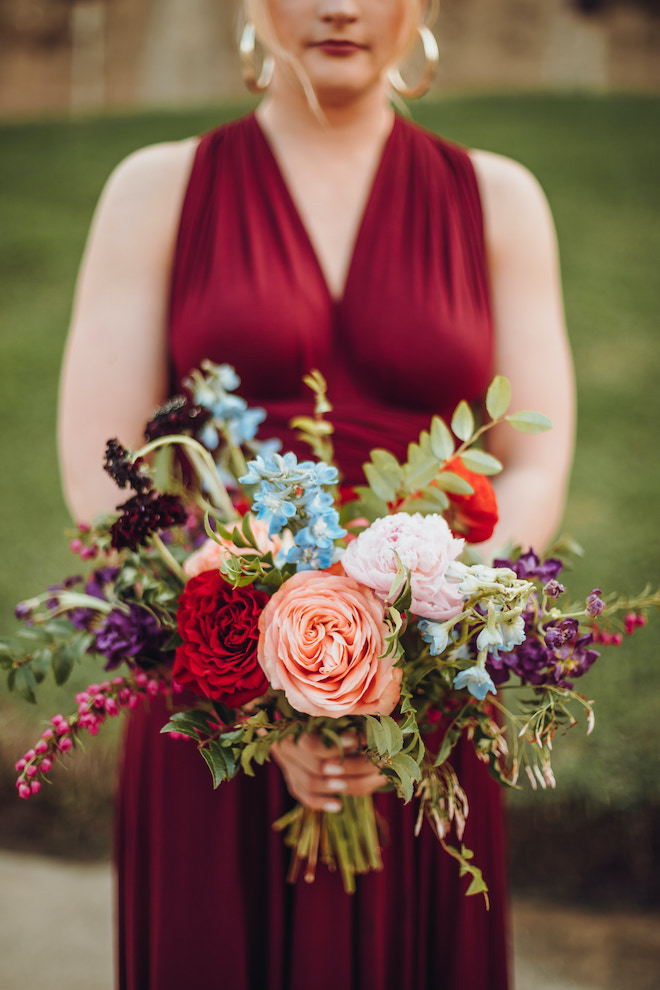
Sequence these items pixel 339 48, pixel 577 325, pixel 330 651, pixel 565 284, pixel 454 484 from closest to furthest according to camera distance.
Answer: pixel 330 651
pixel 454 484
pixel 339 48
pixel 577 325
pixel 565 284

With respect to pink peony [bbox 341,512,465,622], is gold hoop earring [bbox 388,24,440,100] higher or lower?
higher

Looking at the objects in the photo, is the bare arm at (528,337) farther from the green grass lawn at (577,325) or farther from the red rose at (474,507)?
the green grass lawn at (577,325)

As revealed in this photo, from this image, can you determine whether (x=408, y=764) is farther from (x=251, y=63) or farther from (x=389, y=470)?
(x=251, y=63)

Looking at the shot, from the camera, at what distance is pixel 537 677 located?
853mm

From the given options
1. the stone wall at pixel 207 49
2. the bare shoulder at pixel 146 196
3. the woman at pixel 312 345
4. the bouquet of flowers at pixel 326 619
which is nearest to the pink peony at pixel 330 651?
the bouquet of flowers at pixel 326 619

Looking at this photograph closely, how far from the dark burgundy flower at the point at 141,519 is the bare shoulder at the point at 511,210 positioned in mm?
789

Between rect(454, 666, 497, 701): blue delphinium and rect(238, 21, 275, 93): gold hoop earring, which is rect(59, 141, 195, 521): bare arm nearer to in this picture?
rect(238, 21, 275, 93): gold hoop earring

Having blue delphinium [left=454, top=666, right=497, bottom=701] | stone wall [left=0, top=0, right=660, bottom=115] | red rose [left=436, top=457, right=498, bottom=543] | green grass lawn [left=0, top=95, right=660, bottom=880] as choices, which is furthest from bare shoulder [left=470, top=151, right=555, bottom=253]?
stone wall [left=0, top=0, right=660, bottom=115]

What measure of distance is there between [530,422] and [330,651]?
1.11 ft

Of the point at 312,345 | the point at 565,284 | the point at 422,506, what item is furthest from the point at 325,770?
the point at 565,284

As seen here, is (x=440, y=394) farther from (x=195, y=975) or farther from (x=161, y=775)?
(x=195, y=975)

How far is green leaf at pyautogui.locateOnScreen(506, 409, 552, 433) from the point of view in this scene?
0.90 meters

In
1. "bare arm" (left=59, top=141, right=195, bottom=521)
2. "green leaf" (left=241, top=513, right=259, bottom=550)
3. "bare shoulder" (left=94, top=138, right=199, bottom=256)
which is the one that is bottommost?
"green leaf" (left=241, top=513, right=259, bottom=550)

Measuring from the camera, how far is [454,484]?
879 mm
